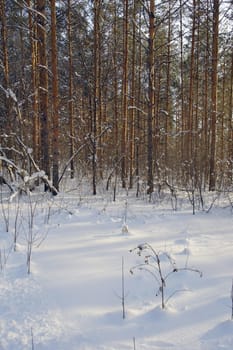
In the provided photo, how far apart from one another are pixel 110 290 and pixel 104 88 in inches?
552

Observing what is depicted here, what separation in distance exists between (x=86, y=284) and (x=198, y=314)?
3.41ft

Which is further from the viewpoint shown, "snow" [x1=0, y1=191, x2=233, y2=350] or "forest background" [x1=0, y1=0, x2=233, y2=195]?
"forest background" [x1=0, y1=0, x2=233, y2=195]

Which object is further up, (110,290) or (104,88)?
(104,88)

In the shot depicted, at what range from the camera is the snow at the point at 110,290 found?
202cm

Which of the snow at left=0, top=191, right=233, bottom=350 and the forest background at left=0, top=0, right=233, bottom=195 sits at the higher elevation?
the forest background at left=0, top=0, right=233, bottom=195

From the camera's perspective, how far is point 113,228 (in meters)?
4.72

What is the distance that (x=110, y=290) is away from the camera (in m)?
2.70

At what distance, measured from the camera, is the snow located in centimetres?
202

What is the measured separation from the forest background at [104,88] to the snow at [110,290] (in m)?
2.76

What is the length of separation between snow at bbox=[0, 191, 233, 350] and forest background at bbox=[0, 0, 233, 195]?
2757 millimetres

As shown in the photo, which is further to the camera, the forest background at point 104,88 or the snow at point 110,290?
the forest background at point 104,88

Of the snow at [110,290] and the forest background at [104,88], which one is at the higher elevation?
the forest background at [104,88]

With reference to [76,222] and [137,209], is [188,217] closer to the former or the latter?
[137,209]

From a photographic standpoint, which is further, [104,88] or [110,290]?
[104,88]
